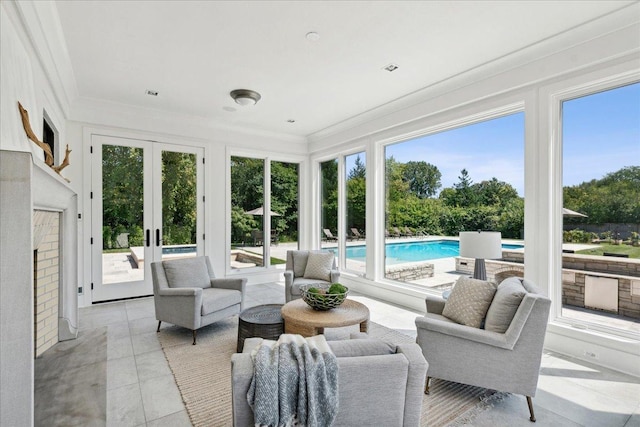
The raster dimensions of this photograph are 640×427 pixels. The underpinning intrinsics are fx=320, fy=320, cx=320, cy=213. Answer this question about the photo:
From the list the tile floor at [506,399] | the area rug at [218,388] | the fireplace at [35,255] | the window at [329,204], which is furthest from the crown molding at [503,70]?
the fireplace at [35,255]

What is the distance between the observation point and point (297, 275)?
4.80m

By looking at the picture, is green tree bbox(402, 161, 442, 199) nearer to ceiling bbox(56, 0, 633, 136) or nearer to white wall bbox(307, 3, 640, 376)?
white wall bbox(307, 3, 640, 376)

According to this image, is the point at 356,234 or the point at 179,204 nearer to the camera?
the point at 179,204

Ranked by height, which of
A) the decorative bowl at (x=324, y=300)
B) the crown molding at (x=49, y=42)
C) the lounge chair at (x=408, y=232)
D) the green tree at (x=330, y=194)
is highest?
the crown molding at (x=49, y=42)

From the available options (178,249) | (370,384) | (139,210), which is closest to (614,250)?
(370,384)

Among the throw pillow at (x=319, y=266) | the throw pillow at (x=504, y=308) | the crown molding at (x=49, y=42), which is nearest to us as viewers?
the throw pillow at (x=504, y=308)

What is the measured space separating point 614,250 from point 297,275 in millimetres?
3618

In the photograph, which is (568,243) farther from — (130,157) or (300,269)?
(130,157)

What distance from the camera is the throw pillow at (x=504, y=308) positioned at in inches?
85.5

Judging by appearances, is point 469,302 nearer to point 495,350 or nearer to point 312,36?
point 495,350

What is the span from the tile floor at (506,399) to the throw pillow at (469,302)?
59 centimetres

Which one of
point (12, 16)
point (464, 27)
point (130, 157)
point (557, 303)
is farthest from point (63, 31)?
point (557, 303)

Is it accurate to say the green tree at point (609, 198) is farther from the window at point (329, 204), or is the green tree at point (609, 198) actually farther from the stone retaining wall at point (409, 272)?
the window at point (329, 204)

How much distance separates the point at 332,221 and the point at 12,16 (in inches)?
197
